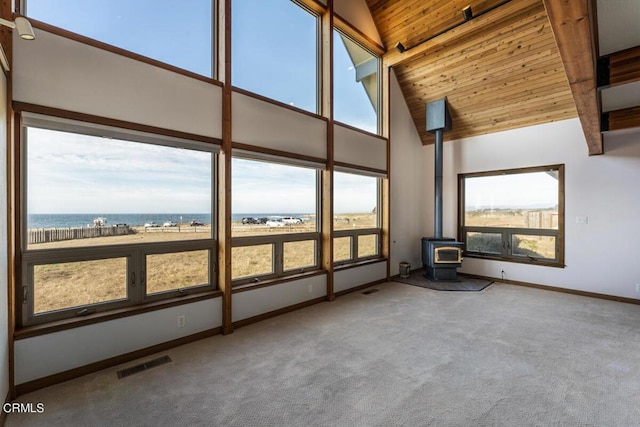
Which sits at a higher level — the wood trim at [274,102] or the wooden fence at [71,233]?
the wood trim at [274,102]

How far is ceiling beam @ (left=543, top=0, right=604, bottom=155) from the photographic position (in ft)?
7.32

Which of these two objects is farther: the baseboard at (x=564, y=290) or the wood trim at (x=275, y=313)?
the baseboard at (x=564, y=290)

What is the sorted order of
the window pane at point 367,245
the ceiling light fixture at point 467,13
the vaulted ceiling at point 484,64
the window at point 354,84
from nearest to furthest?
the ceiling light fixture at point 467,13, the vaulted ceiling at point 484,64, the window at point 354,84, the window pane at point 367,245

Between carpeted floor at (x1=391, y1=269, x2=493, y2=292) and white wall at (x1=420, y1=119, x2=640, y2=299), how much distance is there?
557 mm

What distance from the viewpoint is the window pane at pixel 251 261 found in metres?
3.84

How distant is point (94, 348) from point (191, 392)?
→ 1.08 meters

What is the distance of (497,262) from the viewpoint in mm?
6000

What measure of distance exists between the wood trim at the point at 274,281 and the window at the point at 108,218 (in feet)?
1.19

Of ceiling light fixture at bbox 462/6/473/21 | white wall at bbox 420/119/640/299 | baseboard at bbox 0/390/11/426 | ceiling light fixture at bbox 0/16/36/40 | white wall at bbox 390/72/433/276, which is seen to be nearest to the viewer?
ceiling light fixture at bbox 0/16/36/40

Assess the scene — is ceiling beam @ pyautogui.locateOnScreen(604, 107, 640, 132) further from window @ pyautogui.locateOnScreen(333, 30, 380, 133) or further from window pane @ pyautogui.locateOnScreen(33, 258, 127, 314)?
window pane @ pyautogui.locateOnScreen(33, 258, 127, 314)

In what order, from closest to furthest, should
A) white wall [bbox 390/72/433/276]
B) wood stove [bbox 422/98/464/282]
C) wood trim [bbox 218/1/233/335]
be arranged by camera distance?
wood trim [bbox 218/1/233/335] < wood stove [bbox 422/98/464/282] < white wall [bbox 390/72/433/276]

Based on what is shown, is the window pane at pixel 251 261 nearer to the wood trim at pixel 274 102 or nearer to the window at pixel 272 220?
the window at pixel 272 220

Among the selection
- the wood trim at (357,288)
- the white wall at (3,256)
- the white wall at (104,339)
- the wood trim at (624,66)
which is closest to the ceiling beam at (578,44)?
the wood trim at (624,66)

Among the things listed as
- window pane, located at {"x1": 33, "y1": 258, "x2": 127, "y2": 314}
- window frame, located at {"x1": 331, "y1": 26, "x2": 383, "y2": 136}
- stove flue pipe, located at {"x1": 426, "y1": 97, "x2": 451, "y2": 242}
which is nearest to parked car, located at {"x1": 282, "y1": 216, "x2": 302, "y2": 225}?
window frame, located at {"x1": 331, "y1": 26, "x2": 383, "y2": 136}
